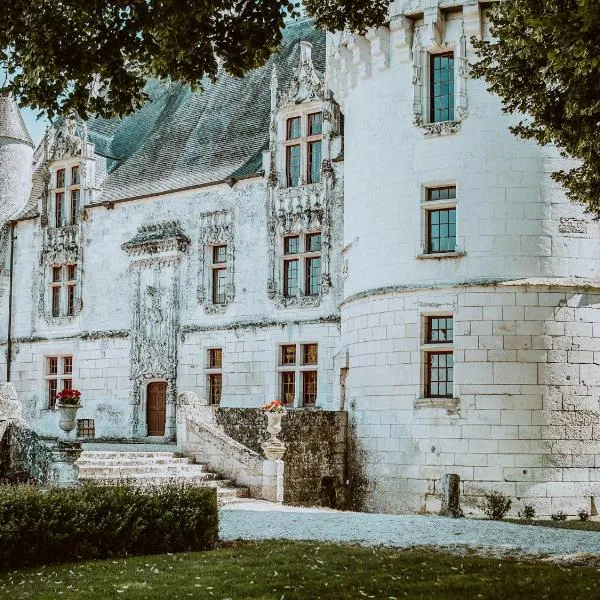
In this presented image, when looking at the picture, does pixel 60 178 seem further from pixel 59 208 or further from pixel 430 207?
pixel 430 207

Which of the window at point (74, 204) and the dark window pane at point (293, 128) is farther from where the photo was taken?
the window at point (74, 204)

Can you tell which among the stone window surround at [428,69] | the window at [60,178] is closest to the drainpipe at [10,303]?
the window at [60,178]

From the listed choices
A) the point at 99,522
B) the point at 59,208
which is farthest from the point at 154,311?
the point at 99,522

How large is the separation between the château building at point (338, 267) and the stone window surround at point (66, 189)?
0.19 feet

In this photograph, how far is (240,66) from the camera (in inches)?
431

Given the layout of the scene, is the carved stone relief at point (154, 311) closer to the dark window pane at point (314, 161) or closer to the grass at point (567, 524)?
the dark window pane at point (314, 161)

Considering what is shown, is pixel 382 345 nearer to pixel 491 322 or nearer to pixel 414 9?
pixel 491 322

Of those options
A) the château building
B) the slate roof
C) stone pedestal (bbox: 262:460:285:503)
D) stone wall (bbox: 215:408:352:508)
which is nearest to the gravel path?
stone pedestal (bbox: 262:460:285:503)

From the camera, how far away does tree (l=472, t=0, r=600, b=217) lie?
962 cm

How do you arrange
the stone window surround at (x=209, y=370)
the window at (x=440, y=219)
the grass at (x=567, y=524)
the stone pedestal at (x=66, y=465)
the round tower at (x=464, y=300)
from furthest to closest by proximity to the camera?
the stone window surround at (x=209, y=370)
the window at (x=440, y=219)
the round tower at (x=464, y=300)
the stone pedestal at (x=66, y=465)
the grass at (x=567, y=524)

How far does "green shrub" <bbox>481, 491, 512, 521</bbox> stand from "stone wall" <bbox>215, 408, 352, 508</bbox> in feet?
10.2

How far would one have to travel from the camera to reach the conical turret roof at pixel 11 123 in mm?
28797

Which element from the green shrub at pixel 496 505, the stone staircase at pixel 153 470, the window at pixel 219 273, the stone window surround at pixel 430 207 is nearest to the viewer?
the green shrub at pixel 496 505

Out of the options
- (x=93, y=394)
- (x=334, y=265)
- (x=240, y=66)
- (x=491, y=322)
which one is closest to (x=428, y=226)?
(x=491, y=322)
